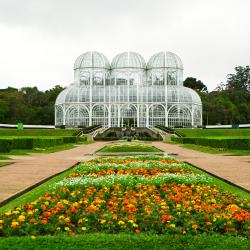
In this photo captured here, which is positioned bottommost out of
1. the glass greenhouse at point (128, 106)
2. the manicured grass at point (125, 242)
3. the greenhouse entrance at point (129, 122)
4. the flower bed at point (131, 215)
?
the manicured grass at point (125, 242)

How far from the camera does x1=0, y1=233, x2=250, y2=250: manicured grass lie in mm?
5355

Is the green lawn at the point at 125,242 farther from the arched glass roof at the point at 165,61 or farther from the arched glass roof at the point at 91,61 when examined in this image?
the arched glass roof at the point at 91,61

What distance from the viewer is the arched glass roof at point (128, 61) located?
257 feet

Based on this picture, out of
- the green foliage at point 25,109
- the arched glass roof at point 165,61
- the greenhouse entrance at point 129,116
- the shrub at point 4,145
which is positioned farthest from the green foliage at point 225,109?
the shrub at point 4,145

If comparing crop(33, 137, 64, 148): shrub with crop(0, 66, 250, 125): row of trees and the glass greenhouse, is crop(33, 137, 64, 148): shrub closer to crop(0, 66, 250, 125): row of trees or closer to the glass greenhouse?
the glass greenhouse

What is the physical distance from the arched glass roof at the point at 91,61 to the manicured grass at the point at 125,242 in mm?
73770

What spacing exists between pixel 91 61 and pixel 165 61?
12748 millimetres

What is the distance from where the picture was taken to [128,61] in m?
78.9

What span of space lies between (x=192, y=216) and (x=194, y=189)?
3.65 meters

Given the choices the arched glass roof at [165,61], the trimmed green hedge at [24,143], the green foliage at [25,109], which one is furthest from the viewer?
the green foliage at [25,109]

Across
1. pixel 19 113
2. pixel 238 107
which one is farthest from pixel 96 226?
pixel 238 107

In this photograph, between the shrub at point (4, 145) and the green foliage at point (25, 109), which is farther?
the green foliage at point (25, 109)

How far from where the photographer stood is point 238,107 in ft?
301

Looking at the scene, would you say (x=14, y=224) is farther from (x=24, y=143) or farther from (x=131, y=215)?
(x=24, y=143)
